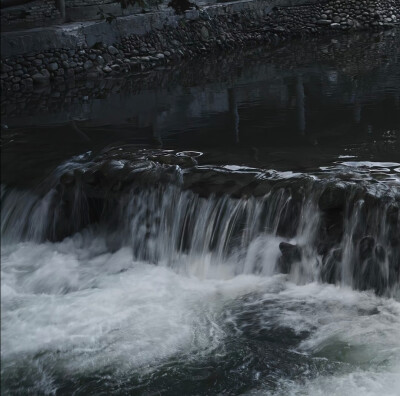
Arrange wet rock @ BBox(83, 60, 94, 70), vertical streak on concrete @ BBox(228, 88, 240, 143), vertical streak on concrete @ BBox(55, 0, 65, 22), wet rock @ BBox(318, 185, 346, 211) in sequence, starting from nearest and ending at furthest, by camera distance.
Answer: wet rock @ BBox(318, 185, 346, 211) < vertical streak on concrete @ BBox(228, 88, 240, 143) < wet rock @ BBox(83, 60, 94, 70) < vertical streak on concrete @ BBox(55, 0, 65, 22)

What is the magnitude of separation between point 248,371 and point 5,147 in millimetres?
4194

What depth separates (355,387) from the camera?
3697mm

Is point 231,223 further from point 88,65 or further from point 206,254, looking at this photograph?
point 88,65

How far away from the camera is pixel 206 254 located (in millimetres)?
5309

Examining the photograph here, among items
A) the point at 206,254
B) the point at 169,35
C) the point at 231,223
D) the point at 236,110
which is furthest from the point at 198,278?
the point at 169,35

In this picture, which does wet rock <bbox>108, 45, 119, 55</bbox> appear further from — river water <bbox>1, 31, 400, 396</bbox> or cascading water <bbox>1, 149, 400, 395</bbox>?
cascading water <bbox>1, 149, 400, 395</bbox>

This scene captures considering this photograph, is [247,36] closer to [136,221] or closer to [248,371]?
[136,221]

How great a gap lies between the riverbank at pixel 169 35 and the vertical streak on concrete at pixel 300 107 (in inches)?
150

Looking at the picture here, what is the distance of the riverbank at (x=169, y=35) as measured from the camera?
1145 centimetres

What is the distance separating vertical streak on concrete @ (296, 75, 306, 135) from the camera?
7250mm

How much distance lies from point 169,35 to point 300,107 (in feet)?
18.8

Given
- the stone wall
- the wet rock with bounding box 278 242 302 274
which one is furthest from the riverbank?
the wet rock with bounding box 278 242 302 274

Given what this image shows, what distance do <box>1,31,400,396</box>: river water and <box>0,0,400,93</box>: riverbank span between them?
382 centimetres

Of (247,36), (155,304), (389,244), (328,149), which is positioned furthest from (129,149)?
(247,36)
